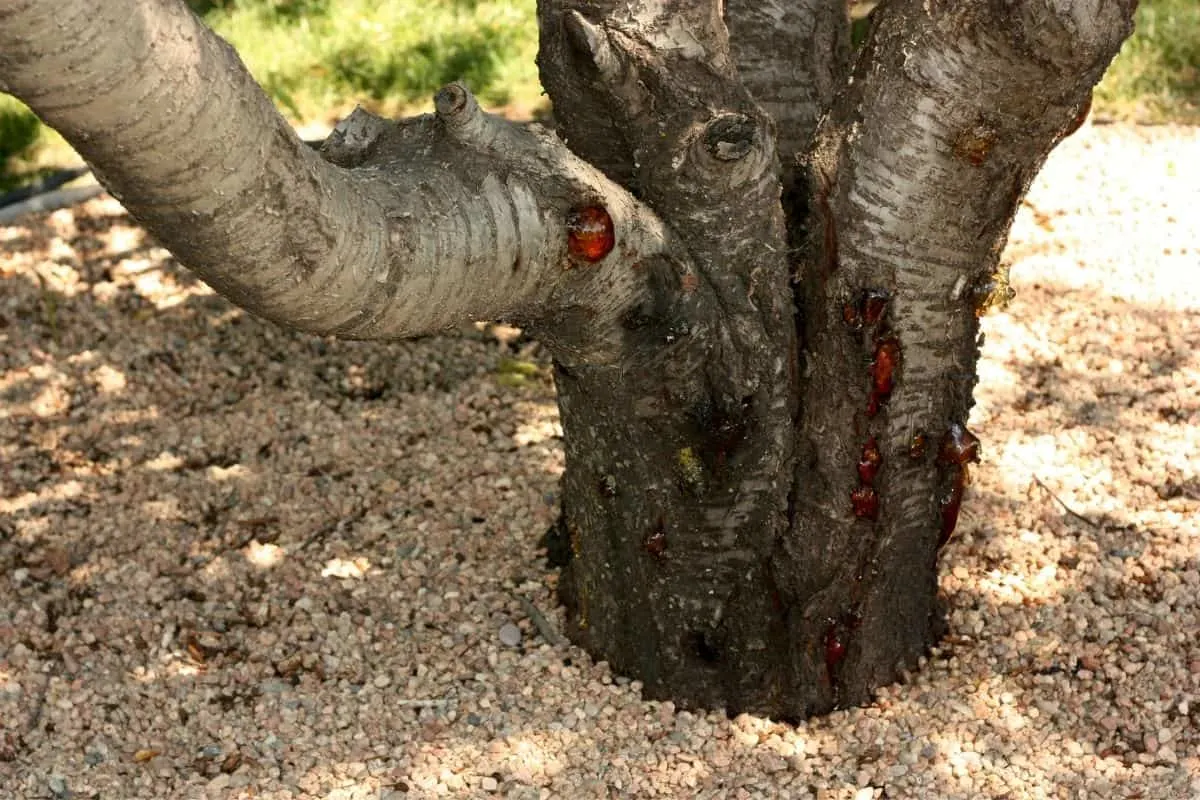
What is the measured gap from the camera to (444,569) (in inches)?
138

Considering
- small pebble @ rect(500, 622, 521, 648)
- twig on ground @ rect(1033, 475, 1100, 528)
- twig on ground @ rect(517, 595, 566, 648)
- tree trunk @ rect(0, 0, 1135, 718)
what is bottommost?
small pebble @ rect(500, 622, 521, 648)

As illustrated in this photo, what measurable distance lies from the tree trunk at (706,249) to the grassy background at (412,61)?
3.22 metres

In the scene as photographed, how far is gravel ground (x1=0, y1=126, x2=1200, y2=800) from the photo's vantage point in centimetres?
286

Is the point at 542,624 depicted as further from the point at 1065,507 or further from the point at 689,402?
the point at 1065,507

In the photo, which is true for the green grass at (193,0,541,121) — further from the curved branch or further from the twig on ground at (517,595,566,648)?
the curved branch

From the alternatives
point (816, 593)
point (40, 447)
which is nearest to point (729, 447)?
point (816, 593)

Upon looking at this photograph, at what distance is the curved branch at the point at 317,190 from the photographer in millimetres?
1641

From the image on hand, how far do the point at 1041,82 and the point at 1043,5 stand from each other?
140mm

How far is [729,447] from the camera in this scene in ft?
8.89

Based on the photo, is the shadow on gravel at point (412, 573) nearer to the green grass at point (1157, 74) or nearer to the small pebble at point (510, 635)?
the small pebble at point (510, 635)

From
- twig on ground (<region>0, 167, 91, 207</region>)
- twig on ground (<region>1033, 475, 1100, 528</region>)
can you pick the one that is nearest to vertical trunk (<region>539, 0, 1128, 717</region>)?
twig on ground (<region>1033, 475, 1100, 528</region>)

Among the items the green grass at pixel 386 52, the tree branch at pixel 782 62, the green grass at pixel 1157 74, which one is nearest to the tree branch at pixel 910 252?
the tree branch at pixel 782 62

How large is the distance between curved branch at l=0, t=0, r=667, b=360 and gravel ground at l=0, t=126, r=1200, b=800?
0.94m

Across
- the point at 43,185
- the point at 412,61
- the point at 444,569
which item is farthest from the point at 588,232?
the point at 412,61
